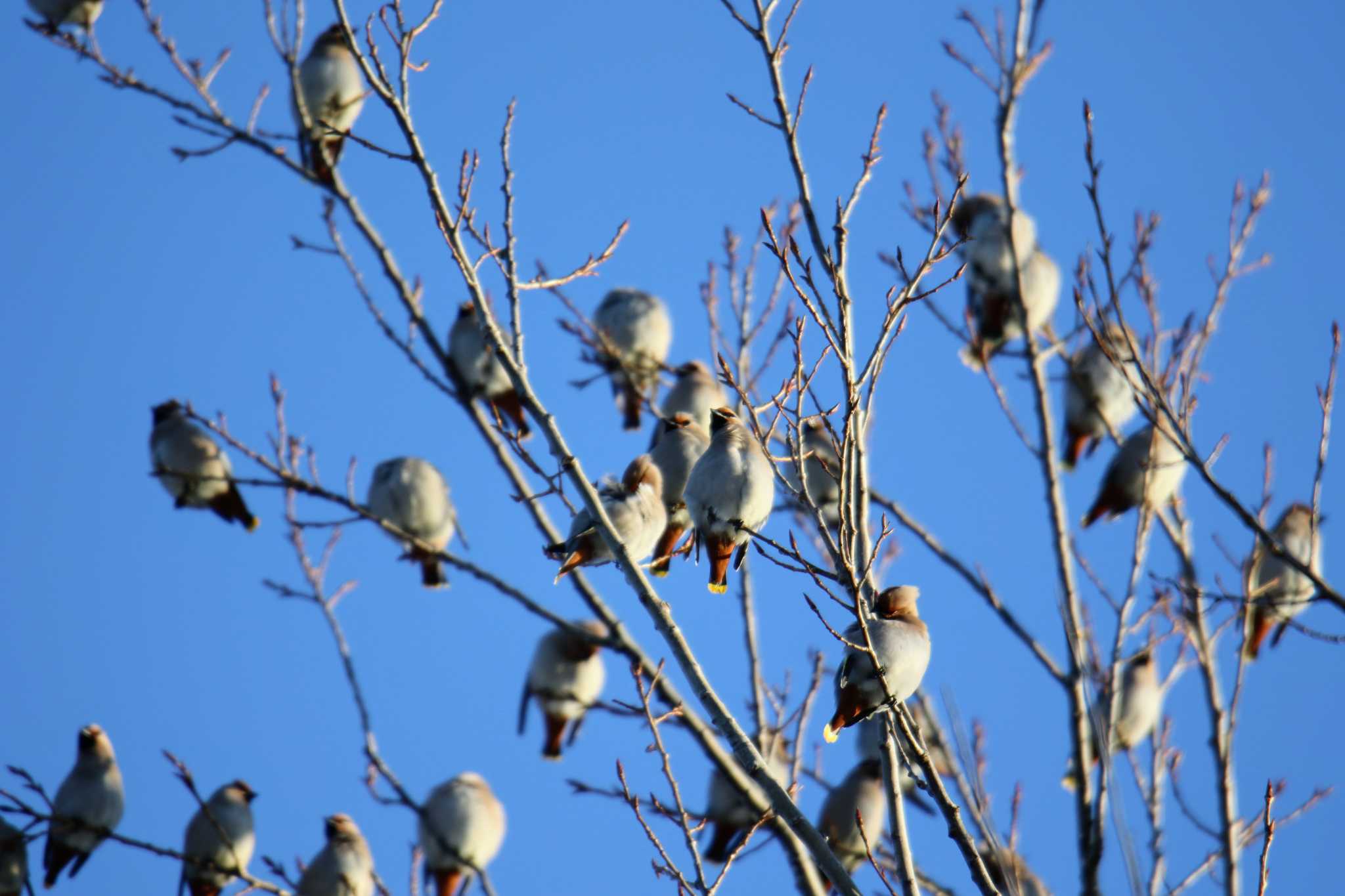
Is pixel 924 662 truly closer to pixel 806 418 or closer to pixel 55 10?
pixel 806 418

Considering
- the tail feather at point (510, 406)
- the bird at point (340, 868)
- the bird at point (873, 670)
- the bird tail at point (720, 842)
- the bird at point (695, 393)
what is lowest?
the bird at point (873, 670)

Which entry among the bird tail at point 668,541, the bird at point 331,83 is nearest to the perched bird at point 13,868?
the bird tail at point 668,541

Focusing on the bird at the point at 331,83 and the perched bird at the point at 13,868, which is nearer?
the perched bird at the point at 13,868

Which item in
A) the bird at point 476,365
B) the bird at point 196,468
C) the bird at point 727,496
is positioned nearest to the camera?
the bird at point 727,496

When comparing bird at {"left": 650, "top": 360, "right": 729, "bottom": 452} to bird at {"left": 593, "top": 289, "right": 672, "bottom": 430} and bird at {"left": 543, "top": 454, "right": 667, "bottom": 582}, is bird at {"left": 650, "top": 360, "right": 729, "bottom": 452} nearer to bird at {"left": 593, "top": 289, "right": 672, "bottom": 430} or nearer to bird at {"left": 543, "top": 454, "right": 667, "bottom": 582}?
bird at {"left": 593, "top": 289, "right": 672, "bottom": 430}

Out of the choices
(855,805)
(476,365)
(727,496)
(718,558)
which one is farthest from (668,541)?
(476,365)

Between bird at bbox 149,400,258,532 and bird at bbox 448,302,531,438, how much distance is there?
A: 1388 mm

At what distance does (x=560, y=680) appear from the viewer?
27.3 ft

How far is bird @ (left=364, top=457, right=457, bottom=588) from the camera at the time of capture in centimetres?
798

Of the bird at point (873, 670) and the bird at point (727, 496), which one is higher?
the bird at point (727, 496)

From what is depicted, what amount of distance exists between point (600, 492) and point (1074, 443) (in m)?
4.07

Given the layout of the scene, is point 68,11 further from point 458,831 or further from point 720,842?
point 720,842

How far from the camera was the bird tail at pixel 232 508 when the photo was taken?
322 inches

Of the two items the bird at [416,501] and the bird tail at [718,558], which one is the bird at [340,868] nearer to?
the bird at [416,501]
